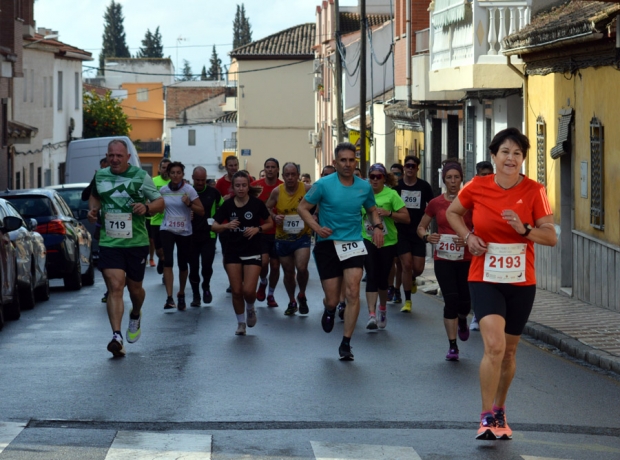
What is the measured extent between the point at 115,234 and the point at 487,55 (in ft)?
38.1

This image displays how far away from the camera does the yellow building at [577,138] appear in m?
15.9

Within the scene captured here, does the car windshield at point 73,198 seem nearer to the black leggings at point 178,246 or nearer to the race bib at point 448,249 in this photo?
the black leggings at point 178,246

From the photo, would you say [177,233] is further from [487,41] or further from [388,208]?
[487,41]

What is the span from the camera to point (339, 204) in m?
11.5

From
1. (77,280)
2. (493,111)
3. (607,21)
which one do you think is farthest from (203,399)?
(493,111)

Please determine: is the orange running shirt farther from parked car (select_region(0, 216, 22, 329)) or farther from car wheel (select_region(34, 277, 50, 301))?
car wheel (select_region(34, 277, 50, 301))

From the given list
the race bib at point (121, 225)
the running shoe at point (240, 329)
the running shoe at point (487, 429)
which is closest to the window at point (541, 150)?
the running shoe at point (240, 329)

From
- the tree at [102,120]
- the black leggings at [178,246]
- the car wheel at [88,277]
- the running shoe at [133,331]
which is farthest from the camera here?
the tree at [102,120]

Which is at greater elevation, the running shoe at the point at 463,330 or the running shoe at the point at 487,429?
the running shoe at the point at 463,330

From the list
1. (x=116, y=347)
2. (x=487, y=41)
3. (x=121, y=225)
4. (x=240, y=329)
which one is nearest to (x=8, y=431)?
(x=116, y=347)

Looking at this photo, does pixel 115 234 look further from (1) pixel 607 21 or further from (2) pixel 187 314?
(1) pixel 607 21

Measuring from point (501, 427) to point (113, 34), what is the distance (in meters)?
150

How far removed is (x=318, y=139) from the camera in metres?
68.1

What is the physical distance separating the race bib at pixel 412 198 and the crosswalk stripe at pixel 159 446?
8507 millimetres
